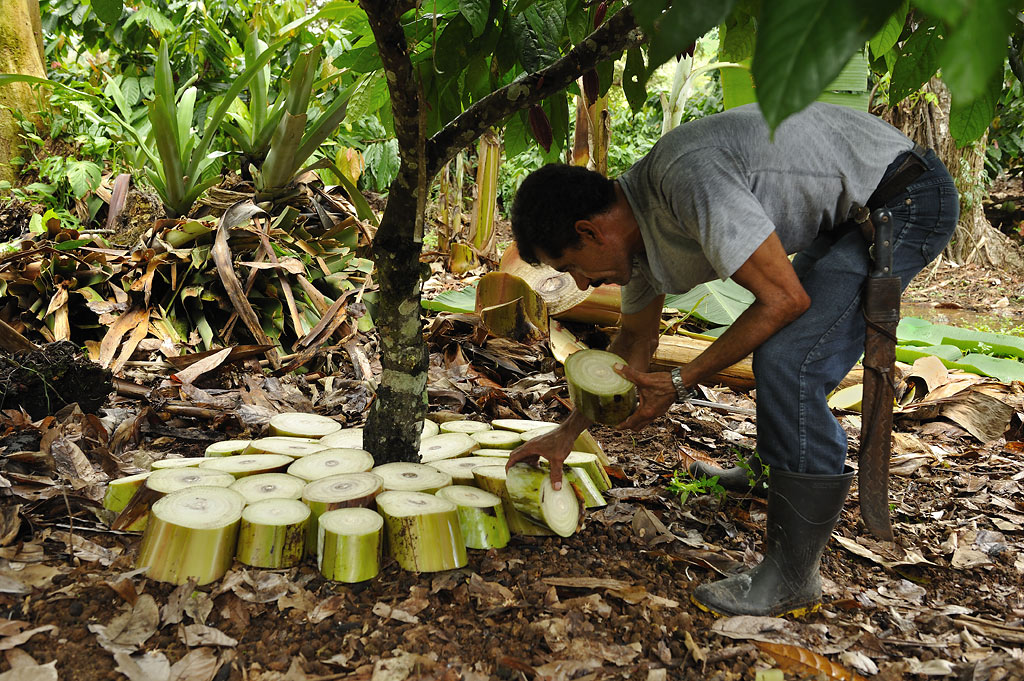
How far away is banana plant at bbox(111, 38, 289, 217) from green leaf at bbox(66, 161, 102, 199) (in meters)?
0.58

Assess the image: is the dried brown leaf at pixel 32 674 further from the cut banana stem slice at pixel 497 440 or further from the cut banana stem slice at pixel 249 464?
the cut banana stem slice at pixel 497 440

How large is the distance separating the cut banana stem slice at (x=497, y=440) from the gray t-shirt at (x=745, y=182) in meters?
0.85

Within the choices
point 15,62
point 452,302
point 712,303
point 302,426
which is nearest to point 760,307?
point 302,426

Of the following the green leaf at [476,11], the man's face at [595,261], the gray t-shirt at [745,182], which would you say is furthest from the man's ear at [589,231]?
the green leaf at [476,11]

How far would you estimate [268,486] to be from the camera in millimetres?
1880

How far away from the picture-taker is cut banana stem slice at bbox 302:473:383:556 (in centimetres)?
178

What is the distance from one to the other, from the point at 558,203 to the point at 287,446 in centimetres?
115

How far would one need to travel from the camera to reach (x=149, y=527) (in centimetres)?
165

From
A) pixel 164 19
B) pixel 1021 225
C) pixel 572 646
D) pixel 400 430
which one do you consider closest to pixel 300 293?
pixel 400 430

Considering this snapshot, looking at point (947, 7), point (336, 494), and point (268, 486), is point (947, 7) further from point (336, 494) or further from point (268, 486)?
point (268, 486)

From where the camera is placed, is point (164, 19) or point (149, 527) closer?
point (149, 527)

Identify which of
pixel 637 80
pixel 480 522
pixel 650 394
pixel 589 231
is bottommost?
pixel 480 522

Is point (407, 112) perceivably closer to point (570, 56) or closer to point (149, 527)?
point (570, 56)

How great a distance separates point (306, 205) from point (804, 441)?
3.57 metres
